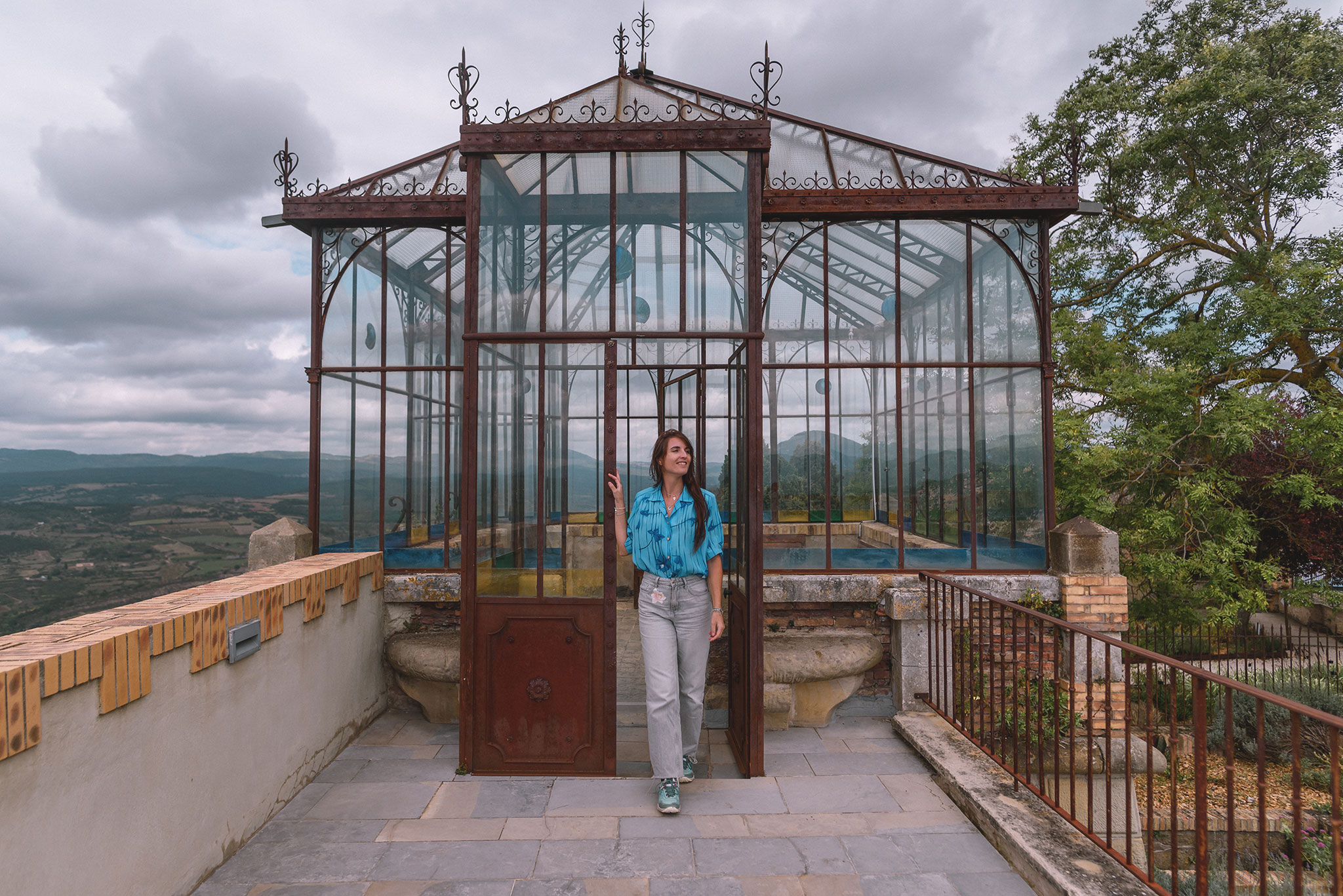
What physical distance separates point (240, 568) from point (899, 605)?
528 centimetres

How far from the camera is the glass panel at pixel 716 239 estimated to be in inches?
159

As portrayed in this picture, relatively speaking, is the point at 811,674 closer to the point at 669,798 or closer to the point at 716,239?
the point at 669,798

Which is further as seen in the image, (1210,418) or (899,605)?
(1210,418)

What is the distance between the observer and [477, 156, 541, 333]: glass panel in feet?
13.3

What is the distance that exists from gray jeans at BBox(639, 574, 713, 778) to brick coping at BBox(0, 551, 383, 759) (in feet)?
6.31

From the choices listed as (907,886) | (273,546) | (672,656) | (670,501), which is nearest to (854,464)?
(670,501)

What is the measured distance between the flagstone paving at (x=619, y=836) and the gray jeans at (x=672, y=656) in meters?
0.34

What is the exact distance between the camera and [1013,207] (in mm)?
5348

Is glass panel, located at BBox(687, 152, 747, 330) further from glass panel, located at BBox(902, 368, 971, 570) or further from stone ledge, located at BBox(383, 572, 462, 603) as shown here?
stone ledge, located at BBox(383, 572, 462, 603)

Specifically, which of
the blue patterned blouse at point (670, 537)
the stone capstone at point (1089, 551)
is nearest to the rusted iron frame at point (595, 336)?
the blue patterned blouse at point (670, 537)

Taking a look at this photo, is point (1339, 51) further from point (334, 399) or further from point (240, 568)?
point (240, 568)

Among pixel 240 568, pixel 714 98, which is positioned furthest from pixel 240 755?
pixel 714 98

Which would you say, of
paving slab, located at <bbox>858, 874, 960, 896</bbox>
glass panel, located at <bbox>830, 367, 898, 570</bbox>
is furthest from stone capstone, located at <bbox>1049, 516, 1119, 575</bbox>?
paving slab, located at <bbox>858, 874, 960, 896</bbox>

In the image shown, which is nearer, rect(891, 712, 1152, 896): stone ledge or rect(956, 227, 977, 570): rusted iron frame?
rect(891, 712, 1152, 896): stone ledge
